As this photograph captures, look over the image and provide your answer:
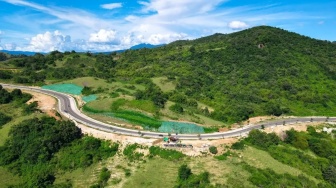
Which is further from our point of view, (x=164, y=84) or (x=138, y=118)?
(x=164, y=84)

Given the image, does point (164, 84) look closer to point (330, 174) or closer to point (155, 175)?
point (155, 175)

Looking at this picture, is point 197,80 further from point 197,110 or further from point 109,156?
point 109,156

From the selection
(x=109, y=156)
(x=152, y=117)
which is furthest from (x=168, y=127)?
(x=109, y=156)

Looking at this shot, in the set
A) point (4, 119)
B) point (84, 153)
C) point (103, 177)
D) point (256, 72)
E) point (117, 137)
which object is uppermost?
point (256, 72)

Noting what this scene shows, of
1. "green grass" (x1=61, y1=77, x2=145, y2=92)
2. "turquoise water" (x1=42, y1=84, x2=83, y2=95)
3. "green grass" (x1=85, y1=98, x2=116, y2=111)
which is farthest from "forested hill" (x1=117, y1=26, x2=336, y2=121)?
"turquoise water" (x1=42, y1=84, x2=83, y2=95)

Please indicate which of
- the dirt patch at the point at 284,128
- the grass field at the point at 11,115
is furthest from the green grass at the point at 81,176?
the dirt patch at the point at 284,128

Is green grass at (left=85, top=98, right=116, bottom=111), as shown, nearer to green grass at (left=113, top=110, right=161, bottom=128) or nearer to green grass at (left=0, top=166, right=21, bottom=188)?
green grass at (left=113, top=110, right=161, bottom=128)

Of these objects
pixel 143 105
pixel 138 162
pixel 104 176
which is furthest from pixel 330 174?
pixel 143 105
